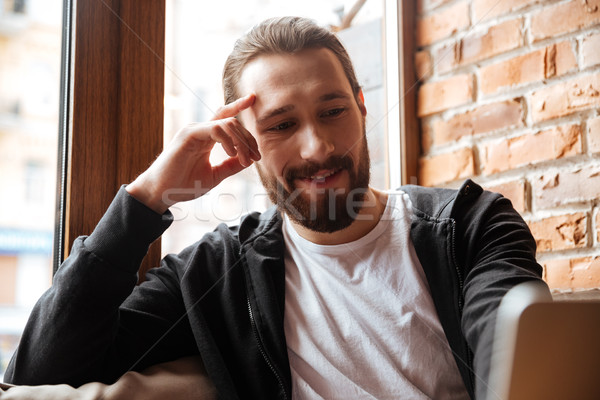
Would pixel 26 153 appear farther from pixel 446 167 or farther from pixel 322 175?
pixel 446 167

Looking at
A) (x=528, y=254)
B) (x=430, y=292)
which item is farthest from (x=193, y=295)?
(x=528, y=254)

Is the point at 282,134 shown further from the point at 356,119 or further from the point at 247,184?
the point at 247,184

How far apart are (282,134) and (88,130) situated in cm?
38

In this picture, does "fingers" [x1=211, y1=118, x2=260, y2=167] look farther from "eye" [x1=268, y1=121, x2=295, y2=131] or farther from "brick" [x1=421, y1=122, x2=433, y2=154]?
"brick" [x1=421, y1=122, x2=433, y2=154]

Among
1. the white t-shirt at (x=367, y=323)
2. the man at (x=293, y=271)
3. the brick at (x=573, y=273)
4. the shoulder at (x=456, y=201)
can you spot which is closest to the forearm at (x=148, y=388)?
the man at (x=293, y=271)

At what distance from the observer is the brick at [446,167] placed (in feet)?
5.11

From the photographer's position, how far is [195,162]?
113 centimetres

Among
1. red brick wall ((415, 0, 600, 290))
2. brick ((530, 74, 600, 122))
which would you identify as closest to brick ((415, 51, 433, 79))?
red brick wall ((415, 0, 600, 290))

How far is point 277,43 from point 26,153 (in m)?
0.54

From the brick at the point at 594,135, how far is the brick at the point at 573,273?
0.79 feet

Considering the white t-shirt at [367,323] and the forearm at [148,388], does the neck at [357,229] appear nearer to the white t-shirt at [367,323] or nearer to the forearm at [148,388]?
the white t-shirt at [367,323]

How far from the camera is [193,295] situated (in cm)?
108

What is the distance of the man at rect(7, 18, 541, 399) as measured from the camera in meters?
0.98

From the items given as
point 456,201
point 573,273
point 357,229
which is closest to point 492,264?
point 456,201
